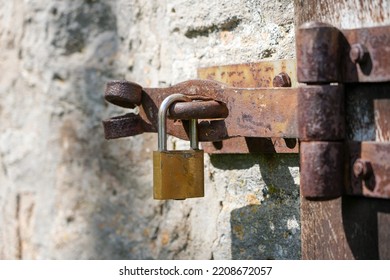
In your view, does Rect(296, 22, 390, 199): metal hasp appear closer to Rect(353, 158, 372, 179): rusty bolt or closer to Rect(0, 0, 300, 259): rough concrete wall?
Rect(353, 158, 372, 179): rusty bolt

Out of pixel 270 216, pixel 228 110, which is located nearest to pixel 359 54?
pixel 228 110

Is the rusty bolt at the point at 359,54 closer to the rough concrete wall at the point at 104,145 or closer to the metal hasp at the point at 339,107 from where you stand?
the metal hasp at the point at 339,107

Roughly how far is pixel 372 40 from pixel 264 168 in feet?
1.21

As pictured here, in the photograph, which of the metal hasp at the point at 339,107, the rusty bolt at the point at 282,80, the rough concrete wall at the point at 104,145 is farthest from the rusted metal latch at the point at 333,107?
the rough concrete wall at the point at 104,145

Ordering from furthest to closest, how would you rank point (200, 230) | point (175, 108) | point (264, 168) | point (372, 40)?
point (200, 230) → point (264, 168) → point (175, 108) → point (372, 40)

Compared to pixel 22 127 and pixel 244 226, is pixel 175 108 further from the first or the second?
pixel 22 127

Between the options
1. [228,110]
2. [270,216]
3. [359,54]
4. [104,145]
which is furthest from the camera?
[104,145]

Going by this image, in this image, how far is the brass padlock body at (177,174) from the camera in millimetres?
908

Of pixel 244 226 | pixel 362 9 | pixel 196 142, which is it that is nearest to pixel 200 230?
pixel 244 226

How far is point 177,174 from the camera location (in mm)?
917

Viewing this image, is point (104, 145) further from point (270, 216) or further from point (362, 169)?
point (362, 169)

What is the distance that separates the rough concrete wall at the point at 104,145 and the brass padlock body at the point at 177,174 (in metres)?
0.16

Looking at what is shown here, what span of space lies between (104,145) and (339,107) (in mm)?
666

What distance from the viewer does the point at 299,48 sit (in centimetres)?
74
